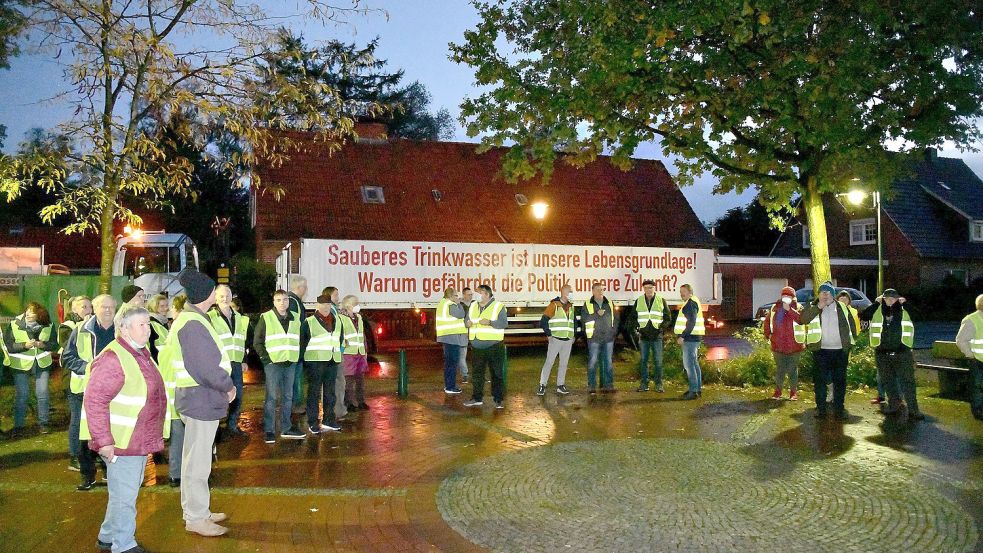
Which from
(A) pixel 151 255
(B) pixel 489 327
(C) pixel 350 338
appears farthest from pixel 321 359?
(A) pixel 151 255

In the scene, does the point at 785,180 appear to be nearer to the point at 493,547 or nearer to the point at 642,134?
the point at 642,134

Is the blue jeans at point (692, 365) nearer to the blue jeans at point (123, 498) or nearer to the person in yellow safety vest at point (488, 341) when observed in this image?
the person in yellow safety vest at point (488, 341)

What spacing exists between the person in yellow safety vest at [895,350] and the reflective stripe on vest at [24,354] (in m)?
10.8

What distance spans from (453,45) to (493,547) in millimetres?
11321

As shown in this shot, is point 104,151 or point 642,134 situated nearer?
point 104,151

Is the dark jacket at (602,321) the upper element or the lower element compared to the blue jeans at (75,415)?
upper

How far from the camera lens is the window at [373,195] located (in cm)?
2644

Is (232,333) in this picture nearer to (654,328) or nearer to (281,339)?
(281,339)

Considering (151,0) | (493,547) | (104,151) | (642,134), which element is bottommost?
(493,547)

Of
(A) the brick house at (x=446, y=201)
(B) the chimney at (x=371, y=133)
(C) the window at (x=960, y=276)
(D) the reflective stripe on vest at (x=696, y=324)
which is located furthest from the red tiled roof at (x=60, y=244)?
(C) the window at (x=960, y=276)

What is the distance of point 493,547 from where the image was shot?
215 inches

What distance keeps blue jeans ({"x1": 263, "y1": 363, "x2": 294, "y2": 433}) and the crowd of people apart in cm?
2

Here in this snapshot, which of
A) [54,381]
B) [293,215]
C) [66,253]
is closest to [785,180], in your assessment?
[54,381]

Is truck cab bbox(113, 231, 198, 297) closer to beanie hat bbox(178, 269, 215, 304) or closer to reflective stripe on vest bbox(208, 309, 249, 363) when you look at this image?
reflective stripe on vest bbox(208, 309, 249, 363)
